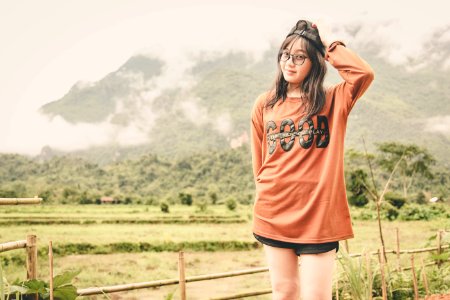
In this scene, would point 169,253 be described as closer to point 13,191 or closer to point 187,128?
point 13,191

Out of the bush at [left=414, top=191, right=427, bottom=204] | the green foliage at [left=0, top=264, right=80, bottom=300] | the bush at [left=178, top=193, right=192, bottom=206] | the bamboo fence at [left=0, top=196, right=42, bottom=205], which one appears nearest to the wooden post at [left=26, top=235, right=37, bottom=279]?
the bamboo fence at [left=0, top=196, right=42, bottom=205]

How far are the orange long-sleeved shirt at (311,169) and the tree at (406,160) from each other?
2752 cm

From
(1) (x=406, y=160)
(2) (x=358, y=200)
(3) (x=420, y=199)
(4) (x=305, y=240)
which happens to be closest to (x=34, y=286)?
(4) (x=305, y=240)

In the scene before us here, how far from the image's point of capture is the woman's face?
1.54 metres

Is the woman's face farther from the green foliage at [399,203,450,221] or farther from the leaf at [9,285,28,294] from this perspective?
the green foliage at [399,203,450,221]

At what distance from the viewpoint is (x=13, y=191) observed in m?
33.9

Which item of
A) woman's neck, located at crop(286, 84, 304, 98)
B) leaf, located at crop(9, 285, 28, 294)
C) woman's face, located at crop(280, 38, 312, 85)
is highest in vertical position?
woman's face, located at crop(280, 38, 312, 85)

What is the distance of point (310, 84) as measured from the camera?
1.54m

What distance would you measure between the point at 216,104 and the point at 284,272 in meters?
96.1

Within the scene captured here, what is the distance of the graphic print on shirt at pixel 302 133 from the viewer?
1.47 metres

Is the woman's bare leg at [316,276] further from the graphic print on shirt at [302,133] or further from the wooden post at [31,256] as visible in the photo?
the wooden post at [31,256]

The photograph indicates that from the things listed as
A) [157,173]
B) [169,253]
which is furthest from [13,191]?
[169,253]

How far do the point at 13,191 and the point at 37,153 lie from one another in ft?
175

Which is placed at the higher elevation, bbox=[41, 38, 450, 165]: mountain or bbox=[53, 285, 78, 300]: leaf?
bbox=[41, 38, 450, 165]: mountain
